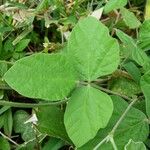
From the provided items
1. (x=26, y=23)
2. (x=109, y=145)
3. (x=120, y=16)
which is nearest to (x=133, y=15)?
(x=120, y=16)

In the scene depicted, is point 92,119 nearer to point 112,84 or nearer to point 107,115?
point 107,115

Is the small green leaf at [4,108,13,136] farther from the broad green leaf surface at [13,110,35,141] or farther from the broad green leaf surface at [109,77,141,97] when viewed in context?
the broad green leaf surface at [109,77,141,97]

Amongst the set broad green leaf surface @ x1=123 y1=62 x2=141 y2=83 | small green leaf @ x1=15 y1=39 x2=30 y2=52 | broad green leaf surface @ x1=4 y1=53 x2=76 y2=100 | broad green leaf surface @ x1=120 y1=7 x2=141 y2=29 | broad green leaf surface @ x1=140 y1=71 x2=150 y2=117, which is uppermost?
broad green leaf surface @ x1=4 y1=53 x2=76 y2=100

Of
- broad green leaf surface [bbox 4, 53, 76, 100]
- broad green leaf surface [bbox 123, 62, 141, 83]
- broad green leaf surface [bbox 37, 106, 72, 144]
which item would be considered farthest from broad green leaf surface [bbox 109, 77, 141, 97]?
broad green leaf surface [bbox 4, 53, 76, 100]

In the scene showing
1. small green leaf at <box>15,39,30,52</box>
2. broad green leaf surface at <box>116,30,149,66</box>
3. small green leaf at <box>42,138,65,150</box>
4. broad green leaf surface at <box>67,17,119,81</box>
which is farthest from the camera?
small green leaf at <box>15,39,30,52</box>

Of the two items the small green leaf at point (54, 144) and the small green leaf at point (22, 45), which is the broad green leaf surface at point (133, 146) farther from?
the small green leaf at point (22, 45)

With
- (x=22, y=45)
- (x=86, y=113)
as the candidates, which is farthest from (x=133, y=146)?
(x=22, y=45)

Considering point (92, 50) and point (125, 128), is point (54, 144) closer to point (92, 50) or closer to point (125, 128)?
point (125, 128)
